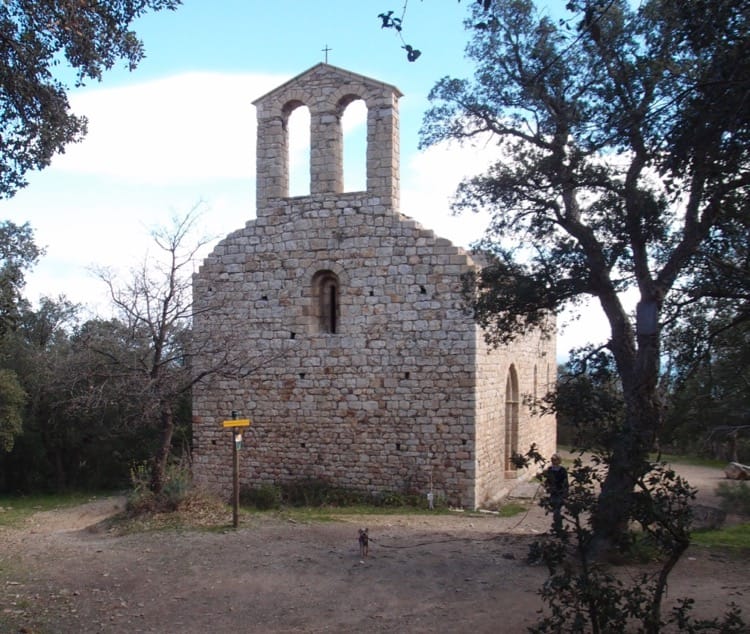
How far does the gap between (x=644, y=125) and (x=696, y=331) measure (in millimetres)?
3317

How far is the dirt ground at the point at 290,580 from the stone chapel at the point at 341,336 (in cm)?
243

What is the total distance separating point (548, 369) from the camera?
21.0m

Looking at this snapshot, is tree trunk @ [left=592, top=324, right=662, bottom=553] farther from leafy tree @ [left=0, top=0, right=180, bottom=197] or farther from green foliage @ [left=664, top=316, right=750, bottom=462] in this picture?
leafy tree @ [left=0, top=0, right=180, bottom=197]

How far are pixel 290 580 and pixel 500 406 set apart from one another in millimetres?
7791

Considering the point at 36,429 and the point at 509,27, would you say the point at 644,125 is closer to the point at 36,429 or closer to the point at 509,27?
the point at 509,27

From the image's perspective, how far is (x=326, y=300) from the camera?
1425 centimetres

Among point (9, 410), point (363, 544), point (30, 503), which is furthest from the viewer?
point (30, 503)

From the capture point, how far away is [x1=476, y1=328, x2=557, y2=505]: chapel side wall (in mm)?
13195

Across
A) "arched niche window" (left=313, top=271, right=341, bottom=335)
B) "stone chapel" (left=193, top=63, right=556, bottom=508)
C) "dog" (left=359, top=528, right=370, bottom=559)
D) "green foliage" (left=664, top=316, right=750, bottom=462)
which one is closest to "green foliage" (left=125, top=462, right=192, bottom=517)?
"stone chapel" (left=193, top=63, right=556, bottom=508)

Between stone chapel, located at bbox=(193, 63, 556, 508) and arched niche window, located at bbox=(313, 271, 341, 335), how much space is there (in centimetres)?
2

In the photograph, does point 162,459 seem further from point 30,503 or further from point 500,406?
point 30,503

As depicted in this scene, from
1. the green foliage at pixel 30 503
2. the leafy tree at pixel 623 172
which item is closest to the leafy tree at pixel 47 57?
the leafy tree at pixel 623 172

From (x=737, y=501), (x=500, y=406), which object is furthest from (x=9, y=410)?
(x=737, y=501)

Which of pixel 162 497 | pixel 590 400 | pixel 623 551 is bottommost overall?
pixel 162 497
